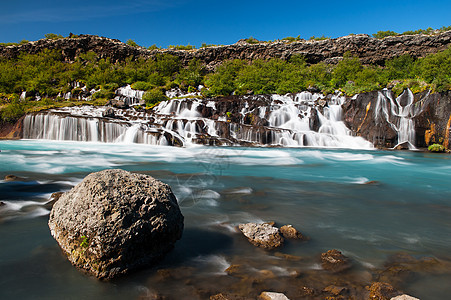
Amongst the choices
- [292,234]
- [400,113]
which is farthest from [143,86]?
[292,234]

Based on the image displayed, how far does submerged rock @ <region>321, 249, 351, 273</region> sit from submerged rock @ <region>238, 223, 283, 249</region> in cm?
60

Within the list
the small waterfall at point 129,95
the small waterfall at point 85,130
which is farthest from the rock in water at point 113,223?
the small waterfall at point 129,95

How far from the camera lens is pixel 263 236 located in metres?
3.79

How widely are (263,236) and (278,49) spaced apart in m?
54.0

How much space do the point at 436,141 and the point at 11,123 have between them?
3344 cm

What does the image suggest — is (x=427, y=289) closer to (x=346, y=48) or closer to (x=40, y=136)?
(x=40, y=136)

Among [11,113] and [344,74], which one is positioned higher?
[344,74]

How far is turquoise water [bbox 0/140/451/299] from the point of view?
111 inches

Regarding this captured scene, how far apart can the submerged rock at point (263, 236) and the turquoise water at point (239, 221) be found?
15 cm

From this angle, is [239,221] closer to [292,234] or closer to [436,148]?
[292,234]

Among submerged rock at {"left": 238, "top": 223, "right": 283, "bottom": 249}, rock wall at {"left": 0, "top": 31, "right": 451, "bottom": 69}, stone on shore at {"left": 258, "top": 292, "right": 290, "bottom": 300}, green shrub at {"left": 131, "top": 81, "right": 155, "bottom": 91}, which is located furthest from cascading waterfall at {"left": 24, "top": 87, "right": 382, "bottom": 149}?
rock wall at {"left": 0, "top": 31, "right": 451, "bottom": 69}

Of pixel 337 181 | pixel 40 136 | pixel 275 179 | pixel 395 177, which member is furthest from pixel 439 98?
pixel 40 136

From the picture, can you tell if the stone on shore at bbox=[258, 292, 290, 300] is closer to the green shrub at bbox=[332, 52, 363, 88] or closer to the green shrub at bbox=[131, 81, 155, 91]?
the green shrub at bbox=[332, 52, 363, 88]

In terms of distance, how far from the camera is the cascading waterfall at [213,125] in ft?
65.6
